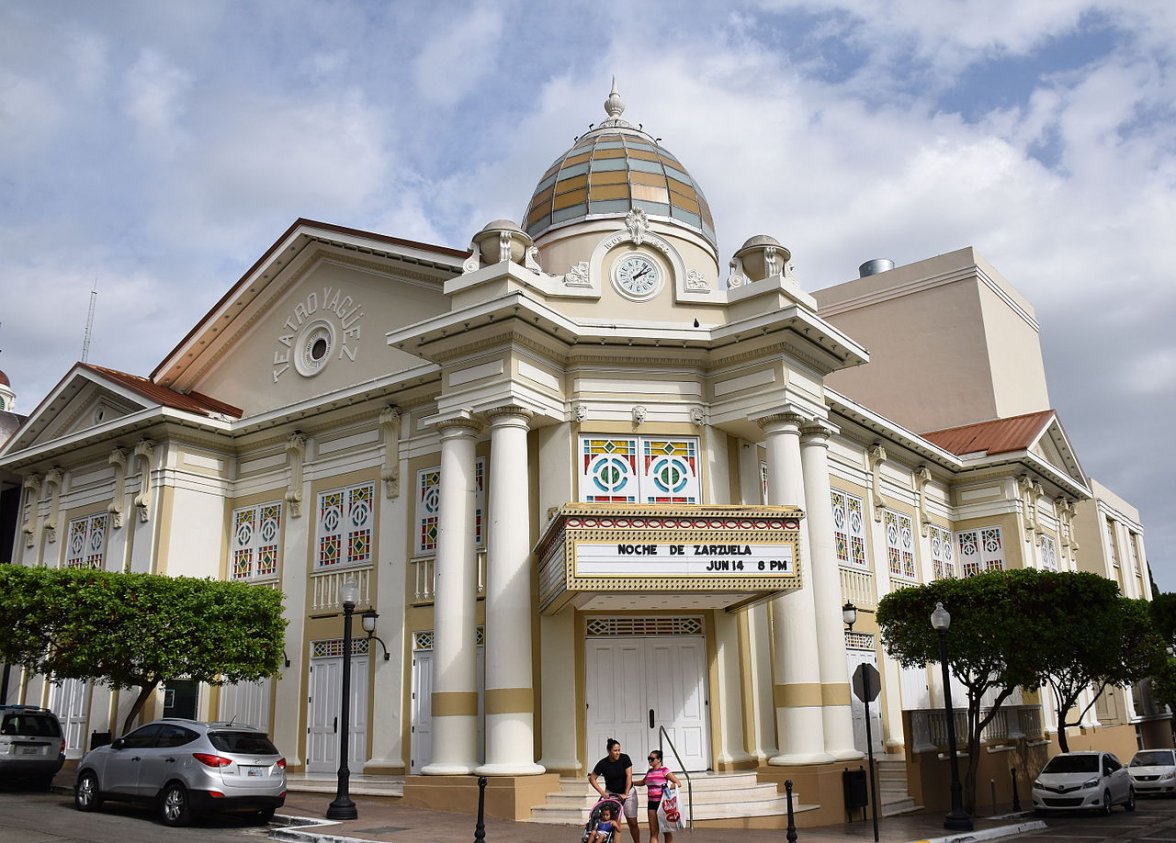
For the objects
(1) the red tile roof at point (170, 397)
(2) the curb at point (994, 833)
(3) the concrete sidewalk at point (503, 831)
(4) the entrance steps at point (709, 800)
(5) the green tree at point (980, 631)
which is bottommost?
(2) the curb at point (994, 833)

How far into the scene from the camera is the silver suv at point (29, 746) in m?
21.6

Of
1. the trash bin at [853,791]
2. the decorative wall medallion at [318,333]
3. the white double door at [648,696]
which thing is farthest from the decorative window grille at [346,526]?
the trash bin at [853,791]

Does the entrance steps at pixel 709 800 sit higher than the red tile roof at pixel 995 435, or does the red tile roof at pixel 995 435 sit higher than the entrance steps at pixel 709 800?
the red tile roof at pixel 995 435

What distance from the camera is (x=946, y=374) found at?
4219 cm

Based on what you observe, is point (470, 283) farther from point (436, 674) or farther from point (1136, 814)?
point (1136, 814)

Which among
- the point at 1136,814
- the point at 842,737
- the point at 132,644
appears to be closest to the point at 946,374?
the point at 1136,814

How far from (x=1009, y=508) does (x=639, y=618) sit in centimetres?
1716

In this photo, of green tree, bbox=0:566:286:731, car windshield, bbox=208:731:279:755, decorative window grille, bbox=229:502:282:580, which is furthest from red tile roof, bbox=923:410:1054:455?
car windshield, bbox=208:731:279:755

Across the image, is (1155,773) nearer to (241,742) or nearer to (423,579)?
(423,579)

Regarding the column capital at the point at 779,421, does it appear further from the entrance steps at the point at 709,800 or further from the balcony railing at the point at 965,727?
the balcony railing at the point at 965,727

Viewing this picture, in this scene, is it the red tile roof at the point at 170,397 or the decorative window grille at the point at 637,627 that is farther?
the red tile roof at the point at 170,397

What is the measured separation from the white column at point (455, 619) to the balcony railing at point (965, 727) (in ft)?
31.9

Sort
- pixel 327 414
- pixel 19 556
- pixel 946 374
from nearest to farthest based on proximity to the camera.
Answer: pixel 327 414
pixel 19 556
pixel 946 374

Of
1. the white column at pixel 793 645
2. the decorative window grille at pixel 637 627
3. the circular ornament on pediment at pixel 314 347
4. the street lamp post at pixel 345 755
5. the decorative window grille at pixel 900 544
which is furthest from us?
the decorative window grille at pixel 900 544
